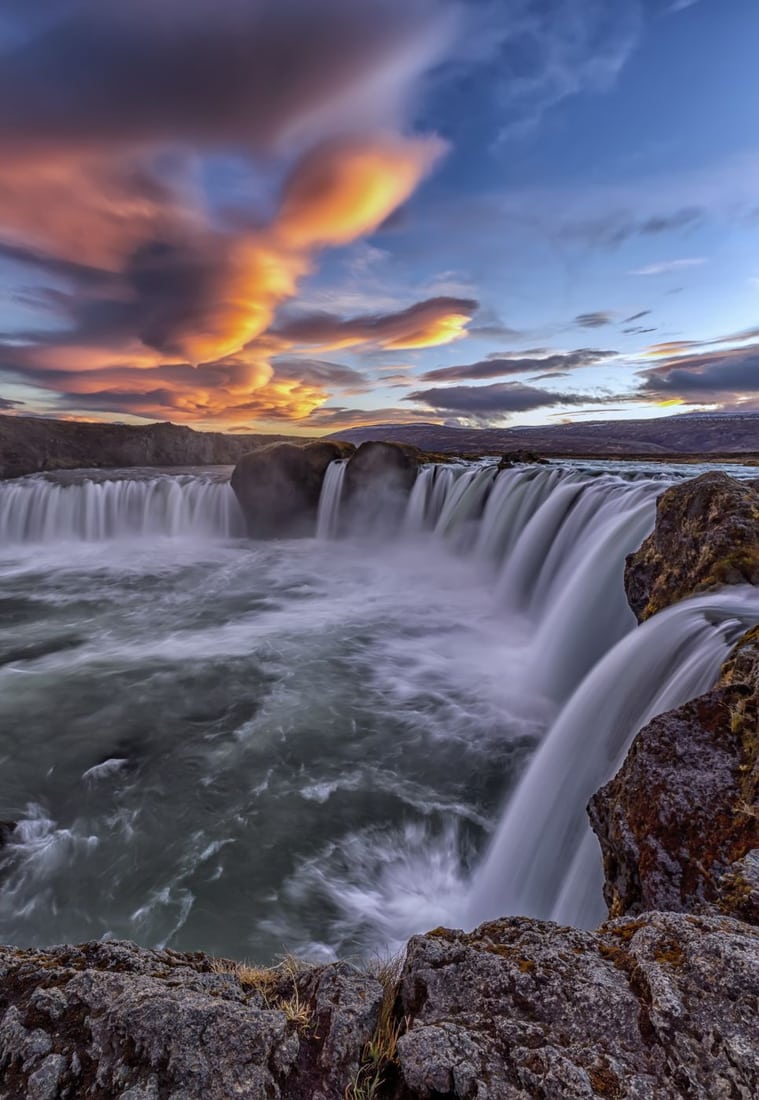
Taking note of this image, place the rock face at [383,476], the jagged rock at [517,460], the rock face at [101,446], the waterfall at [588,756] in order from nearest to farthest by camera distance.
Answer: the waterfall at [588,756], the jagged rock at [517,460], the rock face at [383,476], the rock face at [101,446]

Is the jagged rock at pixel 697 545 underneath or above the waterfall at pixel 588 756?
above

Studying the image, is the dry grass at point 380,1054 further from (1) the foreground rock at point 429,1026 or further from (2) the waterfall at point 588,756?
(2) the waterfall at point 588,756

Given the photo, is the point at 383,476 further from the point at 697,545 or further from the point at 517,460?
the point at 697,545

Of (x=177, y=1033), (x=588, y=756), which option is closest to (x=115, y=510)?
(x=588, y=756)

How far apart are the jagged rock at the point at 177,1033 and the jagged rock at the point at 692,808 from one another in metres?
1.76

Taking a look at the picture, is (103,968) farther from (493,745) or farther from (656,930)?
(493,745)

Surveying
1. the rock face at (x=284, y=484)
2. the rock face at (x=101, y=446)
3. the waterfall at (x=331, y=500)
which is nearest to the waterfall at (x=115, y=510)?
the rock face at (x=284, y=484)

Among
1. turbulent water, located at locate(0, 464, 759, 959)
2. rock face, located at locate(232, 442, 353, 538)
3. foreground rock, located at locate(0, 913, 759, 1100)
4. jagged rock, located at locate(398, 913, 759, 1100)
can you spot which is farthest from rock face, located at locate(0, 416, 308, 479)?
jagged rock, located at locate(398, 913, 759, 1100)

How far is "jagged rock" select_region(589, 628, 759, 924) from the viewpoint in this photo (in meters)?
2.75

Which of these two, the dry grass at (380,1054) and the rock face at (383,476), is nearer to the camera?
the dry grass at (380,1054)

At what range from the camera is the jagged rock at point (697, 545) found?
629 centimetres

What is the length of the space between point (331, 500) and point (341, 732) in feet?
58.9

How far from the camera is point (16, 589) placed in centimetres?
2081

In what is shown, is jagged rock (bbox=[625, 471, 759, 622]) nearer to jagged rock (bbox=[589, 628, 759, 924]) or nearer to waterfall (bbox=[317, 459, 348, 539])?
jagged rock (bbox=[589, 628, 759, 924])
